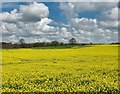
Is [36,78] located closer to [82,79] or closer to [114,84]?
[82,79]

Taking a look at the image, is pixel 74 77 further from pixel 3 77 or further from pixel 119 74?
pixel 3 77

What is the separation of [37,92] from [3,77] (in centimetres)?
413

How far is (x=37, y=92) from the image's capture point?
1113cm

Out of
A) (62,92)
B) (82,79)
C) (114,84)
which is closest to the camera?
(62,92)

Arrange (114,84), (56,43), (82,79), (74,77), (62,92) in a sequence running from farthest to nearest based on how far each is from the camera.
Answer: (56,43) < (74,77) < (82,79) < (114,84) < (62,92)

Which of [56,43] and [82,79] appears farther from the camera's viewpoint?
[56,43]

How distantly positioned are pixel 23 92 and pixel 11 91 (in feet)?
1.73

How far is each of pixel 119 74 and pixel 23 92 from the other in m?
5.84

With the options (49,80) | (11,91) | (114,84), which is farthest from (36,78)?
(114,84)

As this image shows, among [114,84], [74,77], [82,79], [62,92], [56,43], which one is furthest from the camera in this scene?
[56,43]

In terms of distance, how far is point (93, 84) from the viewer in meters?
12.3

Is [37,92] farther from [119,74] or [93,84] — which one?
[119,74]

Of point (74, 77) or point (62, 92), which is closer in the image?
point (62, 92)

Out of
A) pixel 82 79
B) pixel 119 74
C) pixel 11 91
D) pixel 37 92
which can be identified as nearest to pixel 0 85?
pixel 11 91
